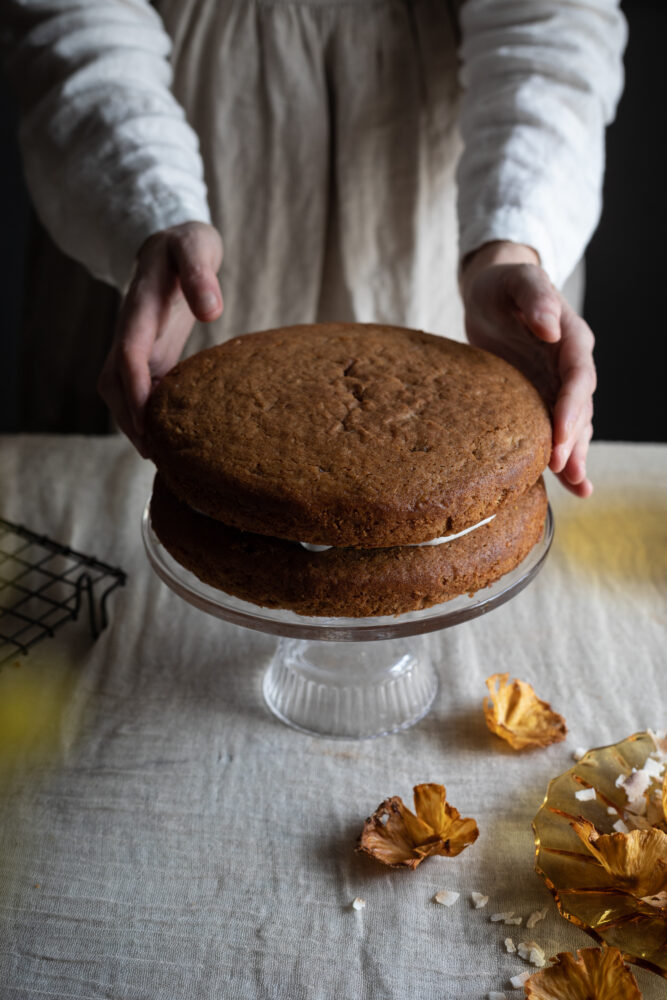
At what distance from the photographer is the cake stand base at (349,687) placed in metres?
1.09

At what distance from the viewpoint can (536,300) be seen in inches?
42.3

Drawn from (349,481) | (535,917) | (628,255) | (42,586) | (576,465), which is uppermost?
(349,481)

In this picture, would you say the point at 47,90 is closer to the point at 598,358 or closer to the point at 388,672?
the point at 388,672

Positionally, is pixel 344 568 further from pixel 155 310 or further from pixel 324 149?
Result: pixel 324 149

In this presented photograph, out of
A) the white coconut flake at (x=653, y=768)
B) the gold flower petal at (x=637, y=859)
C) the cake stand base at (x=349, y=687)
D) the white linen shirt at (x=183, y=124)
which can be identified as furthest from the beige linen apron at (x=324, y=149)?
the gold flower petal at (x=637, y=859)

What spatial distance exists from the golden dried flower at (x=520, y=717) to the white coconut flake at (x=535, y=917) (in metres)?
0.22

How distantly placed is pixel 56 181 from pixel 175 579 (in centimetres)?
84

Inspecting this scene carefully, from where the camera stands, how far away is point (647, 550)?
1.39 meters

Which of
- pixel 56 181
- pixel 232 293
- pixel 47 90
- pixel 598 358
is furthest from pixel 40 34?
pixel 598 358

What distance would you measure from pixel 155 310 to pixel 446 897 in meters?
0.78

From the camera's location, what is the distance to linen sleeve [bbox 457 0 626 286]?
1381 mm

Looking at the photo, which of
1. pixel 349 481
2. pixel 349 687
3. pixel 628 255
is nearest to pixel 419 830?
pixel 349 687

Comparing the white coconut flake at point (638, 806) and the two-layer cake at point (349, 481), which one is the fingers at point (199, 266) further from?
the white coconut flake at point (638, 806)

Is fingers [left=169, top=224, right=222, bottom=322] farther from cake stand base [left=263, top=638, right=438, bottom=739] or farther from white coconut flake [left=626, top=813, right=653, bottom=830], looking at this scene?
white coconut flake [left=626, top=813, right=653, bottom=830]
